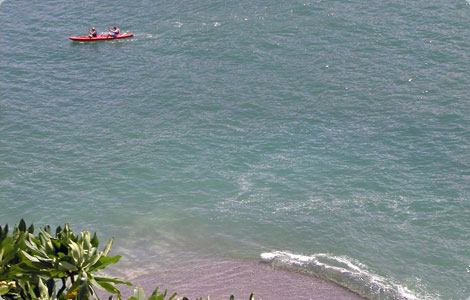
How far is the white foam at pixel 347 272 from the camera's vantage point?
32594 mm

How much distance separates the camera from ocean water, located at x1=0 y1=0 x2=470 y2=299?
3656 centimetres

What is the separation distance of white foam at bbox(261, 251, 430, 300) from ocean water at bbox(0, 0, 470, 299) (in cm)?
10

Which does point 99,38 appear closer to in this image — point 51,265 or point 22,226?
point 22,226

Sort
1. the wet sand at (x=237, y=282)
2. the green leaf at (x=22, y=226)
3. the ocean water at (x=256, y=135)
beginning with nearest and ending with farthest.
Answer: the green leaf at (x=22, y=226) → the wet sand at (x=237, y=282) → the ocean water at (x=256, y=135)

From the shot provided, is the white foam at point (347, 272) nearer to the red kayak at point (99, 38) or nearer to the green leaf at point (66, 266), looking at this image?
the green leaf at point (66, 266)

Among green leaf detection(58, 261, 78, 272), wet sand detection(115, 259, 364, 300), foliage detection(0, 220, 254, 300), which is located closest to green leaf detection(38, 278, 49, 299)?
foliage detection(0, 220, 254, 300)

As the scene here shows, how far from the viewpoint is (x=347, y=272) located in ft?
111

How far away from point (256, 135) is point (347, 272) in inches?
558

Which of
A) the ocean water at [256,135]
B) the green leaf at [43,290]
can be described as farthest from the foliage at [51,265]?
the ocean water at [256,135]

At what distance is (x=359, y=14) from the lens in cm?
5891

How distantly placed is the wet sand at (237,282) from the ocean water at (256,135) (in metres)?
0.64

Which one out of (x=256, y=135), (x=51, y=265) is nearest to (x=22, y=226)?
(x=51, y=265)

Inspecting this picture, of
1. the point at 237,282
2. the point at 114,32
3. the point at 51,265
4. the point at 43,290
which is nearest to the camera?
the point at 43,290

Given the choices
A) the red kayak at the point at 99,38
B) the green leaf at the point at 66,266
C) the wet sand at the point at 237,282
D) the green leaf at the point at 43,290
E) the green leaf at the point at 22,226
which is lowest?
the wet sand at the point at 237,282
